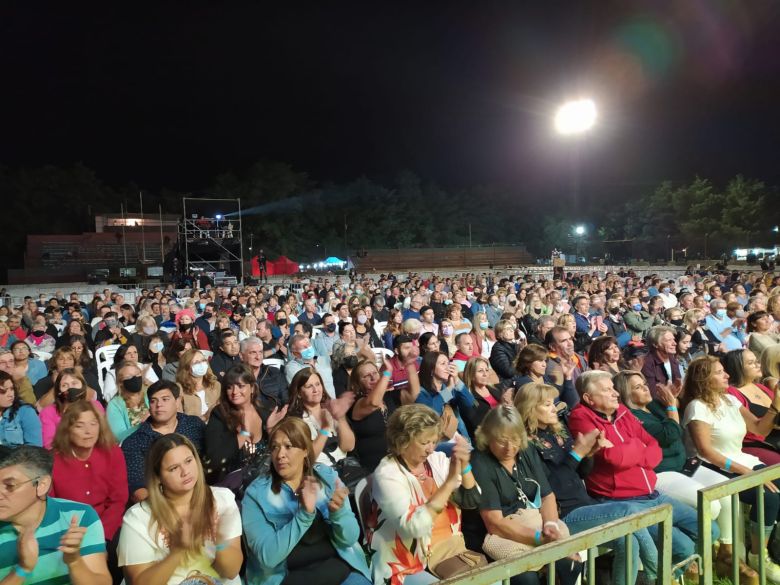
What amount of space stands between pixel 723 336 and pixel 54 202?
6070 cm

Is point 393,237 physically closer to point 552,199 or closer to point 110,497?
point 552,199

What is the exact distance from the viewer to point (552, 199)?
75.8 meters

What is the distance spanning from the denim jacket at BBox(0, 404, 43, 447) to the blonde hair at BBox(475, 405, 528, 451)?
114 inches

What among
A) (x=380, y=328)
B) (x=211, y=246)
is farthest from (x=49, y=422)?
(x=211, y=246)

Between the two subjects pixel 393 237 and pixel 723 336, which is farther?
pixel 393 237

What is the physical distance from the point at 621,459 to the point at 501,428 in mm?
870

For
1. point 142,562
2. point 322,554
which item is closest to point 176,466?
point 142,562

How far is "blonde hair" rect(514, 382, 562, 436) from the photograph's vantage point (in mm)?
3326

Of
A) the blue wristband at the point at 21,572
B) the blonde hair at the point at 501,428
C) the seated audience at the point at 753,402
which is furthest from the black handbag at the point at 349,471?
the seated audience at the point at 753,402

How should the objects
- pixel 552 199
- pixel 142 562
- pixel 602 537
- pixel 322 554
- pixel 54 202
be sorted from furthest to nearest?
pixel 552 199, pixel 54 202, pixel 322 554, pixel 142 562, pixel 602 537

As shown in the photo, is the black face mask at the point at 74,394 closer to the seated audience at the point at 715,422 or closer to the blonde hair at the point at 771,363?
the seated audience at the point at 715,422

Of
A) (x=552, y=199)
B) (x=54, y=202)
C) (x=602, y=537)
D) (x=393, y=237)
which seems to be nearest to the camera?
(x=602, y=537)

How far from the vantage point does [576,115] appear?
23.0 m

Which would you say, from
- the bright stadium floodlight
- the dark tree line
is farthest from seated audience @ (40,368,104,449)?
the dark tree line
